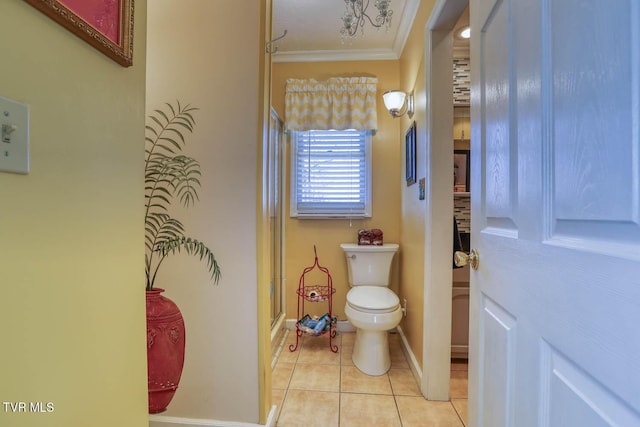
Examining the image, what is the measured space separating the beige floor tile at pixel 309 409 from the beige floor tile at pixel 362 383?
123 millimetres

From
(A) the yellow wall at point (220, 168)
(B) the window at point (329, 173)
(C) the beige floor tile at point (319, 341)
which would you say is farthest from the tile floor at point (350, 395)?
(B) the window at point (329, 173)

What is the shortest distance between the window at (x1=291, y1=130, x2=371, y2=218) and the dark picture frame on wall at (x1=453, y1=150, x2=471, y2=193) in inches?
30.9

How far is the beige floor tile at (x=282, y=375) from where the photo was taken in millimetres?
1981

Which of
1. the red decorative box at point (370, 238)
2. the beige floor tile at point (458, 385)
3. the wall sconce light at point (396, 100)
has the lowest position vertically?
the beige floor tile at point (458, 385)

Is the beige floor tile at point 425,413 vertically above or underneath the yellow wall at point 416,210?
underneath

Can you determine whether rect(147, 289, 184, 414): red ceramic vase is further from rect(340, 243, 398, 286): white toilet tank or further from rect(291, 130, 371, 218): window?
rect(291, 130, 371, 218): window

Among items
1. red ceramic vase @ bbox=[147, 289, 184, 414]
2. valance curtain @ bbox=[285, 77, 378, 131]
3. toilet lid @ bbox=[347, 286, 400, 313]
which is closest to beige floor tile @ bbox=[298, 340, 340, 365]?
toilet lid @ bbox=[347, 286, 400, 313]

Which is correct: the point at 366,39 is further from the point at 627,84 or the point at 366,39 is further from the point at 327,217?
the point at 627,84

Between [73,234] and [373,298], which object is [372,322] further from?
[73,234]

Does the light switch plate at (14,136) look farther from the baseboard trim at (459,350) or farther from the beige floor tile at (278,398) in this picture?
the baseboard trim at (459,350)

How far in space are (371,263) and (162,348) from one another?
6.02 ft

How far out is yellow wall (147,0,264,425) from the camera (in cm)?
143

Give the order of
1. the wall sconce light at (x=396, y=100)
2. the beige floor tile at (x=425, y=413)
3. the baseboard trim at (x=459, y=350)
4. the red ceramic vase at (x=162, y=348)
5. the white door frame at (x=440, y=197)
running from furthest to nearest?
the wall sconce light at (x=396, y=100), the baseboard trim at (x=459, y=350), the white door frame at (x=440, y=197), the beige floor tile at (x=425, y=413), the red ceramic vase at (x=162, y=348)

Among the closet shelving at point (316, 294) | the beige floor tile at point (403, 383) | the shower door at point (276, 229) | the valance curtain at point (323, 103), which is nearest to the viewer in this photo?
the beige floor tile at point (403, 383)
